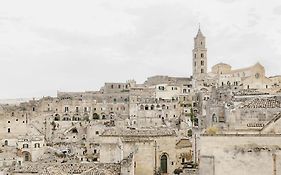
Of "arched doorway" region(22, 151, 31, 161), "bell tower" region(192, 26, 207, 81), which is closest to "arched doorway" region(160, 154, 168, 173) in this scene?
"arched doorway" region(22, 151, 31, 161)

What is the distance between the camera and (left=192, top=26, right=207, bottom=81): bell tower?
302 feet

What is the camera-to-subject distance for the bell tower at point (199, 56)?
302 feet

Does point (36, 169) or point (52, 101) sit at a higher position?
point (52, 101)

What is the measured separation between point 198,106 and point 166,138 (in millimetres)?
41385

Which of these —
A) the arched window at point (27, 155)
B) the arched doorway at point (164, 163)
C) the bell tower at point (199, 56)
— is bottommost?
the arched window at point (27, 155)

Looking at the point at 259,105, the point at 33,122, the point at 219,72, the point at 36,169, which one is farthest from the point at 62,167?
the point at 219,72

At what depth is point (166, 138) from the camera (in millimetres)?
33750

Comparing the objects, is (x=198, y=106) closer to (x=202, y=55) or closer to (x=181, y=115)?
(x=181, y=115)

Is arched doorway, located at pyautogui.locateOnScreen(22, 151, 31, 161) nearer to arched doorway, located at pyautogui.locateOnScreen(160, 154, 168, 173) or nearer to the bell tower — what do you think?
arched doorway, located at pyautogui.locateOnScreen(160, 154, 168, 173)

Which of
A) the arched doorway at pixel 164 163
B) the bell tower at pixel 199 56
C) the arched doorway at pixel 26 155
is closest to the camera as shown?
the arched doorway at pixel 164 163

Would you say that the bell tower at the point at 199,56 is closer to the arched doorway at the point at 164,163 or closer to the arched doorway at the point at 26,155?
the arched doorway at the point at 26,155

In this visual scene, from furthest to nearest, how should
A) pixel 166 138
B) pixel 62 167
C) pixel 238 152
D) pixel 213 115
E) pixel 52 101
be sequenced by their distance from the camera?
pixel 52 101 < pixel 166 138 < pixel 213 115 < pixel 62 167 < pixel 238 152

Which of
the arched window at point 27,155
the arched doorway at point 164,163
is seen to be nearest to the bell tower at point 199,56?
the arched window at point 27,155

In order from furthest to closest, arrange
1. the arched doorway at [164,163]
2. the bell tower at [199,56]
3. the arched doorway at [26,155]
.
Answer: the bell tower at [199,56] < the arched doorway at [26,155] < the arched doorway at [164,163]
